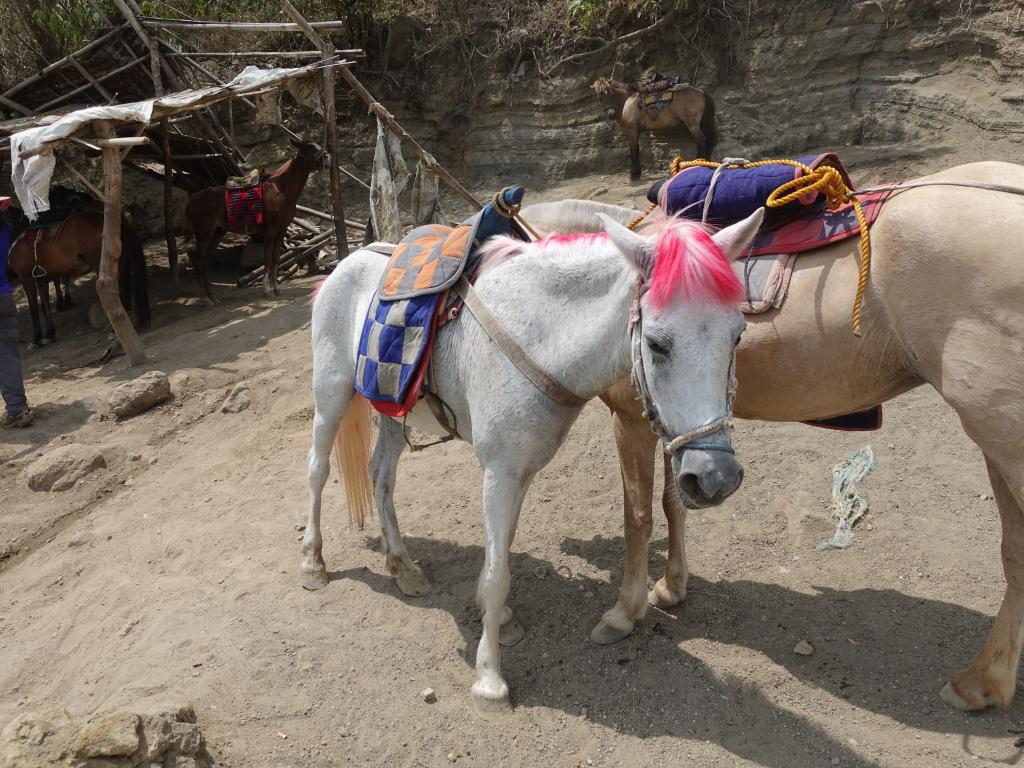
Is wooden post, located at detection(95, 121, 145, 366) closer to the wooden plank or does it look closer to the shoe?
the shoe

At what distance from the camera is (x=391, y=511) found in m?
3.48

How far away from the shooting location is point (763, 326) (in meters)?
2.46

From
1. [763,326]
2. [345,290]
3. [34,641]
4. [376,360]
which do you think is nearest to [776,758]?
[763,326]

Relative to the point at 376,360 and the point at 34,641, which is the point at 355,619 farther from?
the point at 34,641

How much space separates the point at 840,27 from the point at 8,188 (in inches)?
516

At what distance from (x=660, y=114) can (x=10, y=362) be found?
360 inches

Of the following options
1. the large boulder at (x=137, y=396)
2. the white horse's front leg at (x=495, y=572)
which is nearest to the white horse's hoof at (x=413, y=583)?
the white horse's front leg at (x=495, y=572)

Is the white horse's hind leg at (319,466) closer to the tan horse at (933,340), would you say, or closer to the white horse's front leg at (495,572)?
the white horse's front leg at (495,572)

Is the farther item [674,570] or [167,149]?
[167,149]

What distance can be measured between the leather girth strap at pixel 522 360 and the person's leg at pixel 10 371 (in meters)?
5.48

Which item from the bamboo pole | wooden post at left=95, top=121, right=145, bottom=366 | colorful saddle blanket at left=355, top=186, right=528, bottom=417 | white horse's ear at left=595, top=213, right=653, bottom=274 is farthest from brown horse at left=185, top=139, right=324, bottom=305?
white horse's ear at left=595, top=213, right=653, bottom=274

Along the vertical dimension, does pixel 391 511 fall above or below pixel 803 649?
above

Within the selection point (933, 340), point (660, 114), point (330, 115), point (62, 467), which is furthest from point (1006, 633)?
point (660, 114)

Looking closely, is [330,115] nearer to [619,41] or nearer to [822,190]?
[619,41]
